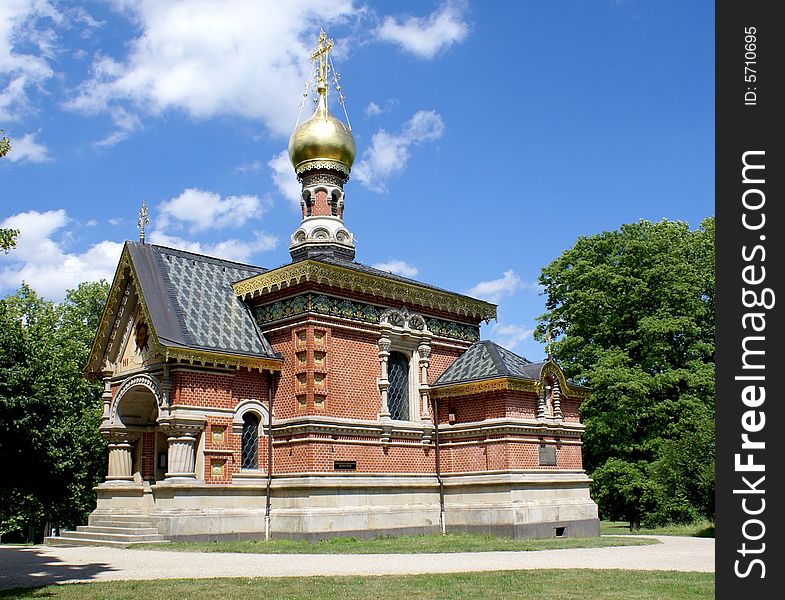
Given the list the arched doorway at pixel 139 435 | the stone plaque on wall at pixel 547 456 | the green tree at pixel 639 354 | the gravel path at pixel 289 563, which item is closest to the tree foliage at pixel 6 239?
the gravel path at pixel 289 563

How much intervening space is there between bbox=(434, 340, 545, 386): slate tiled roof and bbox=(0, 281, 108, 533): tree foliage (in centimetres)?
1241

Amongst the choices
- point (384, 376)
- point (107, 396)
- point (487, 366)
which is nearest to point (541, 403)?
point (487, 366)

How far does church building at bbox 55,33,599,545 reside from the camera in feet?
65.2

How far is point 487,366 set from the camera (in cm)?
2291

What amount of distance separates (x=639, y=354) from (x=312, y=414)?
48.1 feet

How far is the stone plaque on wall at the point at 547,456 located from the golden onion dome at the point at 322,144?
11.2 m

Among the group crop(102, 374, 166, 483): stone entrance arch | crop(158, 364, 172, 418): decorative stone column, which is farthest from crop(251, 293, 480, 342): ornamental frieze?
crop(102, 374, 166, 483): stone entrance arch

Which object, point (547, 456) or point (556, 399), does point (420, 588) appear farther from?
point (556, 399)

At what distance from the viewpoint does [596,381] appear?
1133 inches

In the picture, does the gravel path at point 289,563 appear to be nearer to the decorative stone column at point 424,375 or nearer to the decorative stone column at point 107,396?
the decorative stone column at point 107,396

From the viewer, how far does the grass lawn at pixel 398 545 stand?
1702 cm

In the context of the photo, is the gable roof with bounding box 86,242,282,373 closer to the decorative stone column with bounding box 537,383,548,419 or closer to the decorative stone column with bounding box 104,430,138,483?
the decorative stone column with bounding box 104,430,138,483

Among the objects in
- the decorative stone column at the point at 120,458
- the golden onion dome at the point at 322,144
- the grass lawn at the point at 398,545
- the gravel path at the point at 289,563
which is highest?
the golden onion dome at the point at 322,144

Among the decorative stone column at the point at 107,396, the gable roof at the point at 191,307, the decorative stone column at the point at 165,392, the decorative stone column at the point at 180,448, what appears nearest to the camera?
the decorative stone column at the point at 180,448
